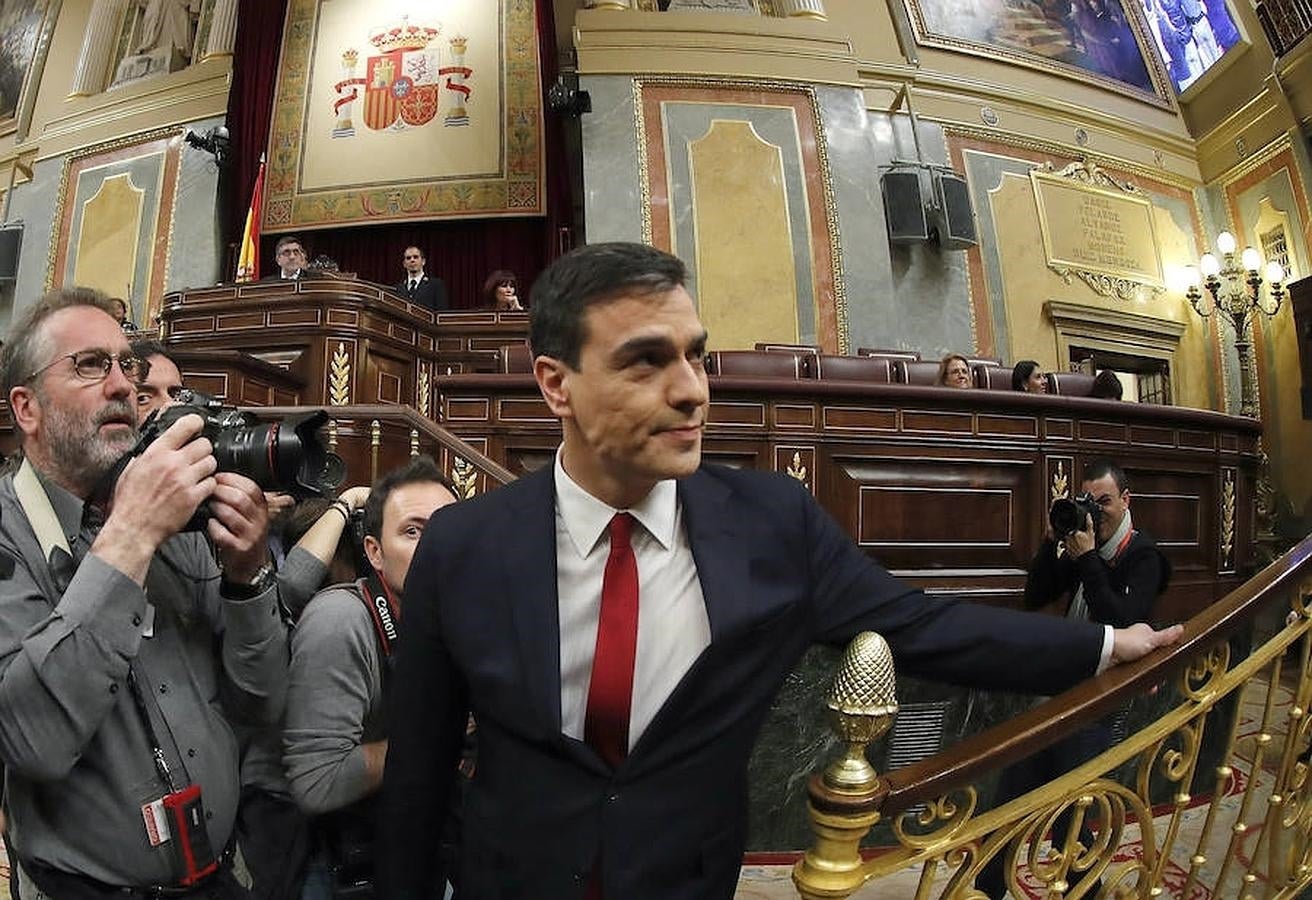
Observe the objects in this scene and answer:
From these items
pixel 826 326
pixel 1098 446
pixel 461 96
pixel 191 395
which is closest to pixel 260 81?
pixel 461 96

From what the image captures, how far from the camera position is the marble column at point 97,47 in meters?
10.1

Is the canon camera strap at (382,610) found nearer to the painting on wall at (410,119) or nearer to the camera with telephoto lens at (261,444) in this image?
the camera with telephoto lens at (261,444)

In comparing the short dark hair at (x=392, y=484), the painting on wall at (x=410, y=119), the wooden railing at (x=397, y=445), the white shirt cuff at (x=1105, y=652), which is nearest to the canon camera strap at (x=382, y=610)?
the short dark hair at (x=392, y=484)

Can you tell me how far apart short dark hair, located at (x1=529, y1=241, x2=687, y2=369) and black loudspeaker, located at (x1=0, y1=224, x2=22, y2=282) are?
449 inches

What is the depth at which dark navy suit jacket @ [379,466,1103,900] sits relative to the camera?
845 millimetres

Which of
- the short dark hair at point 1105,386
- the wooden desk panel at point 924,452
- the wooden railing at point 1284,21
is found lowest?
the wooden desk panel at point 924,452

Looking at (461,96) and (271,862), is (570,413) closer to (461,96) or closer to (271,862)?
(271,862)

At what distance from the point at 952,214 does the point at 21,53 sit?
11685 millimetres

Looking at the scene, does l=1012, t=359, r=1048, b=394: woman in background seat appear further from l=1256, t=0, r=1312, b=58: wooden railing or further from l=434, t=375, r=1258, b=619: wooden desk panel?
l=1256, t=0, r=1312, b=58: wooden railing

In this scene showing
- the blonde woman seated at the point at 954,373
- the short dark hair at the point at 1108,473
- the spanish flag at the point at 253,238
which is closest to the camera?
the short dark hair at the point at 1108,473

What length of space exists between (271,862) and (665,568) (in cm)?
68

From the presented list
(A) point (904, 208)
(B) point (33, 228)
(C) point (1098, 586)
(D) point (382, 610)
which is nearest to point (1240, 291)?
→ (A) point (904, 208)

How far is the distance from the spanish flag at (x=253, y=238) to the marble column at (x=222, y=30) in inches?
82.5

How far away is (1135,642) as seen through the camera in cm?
102
